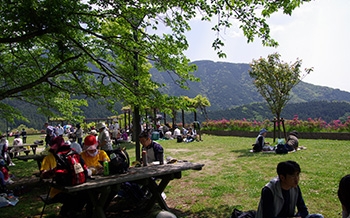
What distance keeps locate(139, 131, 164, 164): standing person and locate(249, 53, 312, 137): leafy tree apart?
39.3 feet

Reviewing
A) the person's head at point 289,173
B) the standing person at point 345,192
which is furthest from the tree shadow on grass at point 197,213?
the standing person at point 345,192

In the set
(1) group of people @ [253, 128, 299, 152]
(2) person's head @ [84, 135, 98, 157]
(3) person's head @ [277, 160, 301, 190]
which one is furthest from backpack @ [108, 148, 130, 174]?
(1) group of people @ [253, 128, 299, 152]

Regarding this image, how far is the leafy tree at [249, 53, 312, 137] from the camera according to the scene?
16.3 m

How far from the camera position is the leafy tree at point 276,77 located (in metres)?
16.3

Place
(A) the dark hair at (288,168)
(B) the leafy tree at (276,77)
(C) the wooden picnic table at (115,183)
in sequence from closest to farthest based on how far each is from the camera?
(A) the dark hair at (288,168) → (C) the wooden picnic table at (115,183) → (B) the leafy tree at (276,77)

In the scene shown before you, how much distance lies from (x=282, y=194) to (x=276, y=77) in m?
14.2

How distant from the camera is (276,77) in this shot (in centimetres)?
1645

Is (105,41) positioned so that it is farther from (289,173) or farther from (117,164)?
(289,173)

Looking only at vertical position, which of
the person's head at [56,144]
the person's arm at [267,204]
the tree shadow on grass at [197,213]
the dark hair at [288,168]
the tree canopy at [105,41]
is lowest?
the tree shadow on grass at [197,213]

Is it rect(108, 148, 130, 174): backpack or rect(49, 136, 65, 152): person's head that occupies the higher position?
rect(49, 136, 65, 152): person's head

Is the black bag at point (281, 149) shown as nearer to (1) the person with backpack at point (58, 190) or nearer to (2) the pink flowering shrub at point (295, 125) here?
(2) the pink flowering shrub at point (295, 125)

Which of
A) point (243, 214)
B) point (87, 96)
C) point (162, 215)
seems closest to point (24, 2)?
point (87, 96)

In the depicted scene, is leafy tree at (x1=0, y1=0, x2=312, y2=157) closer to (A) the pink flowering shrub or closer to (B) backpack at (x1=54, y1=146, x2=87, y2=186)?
(B) backpack at (x1=54, y1=146, x2=87, y2=186)

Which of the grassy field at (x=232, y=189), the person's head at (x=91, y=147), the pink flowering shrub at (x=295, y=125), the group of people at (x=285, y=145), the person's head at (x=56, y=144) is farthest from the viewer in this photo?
the pink flowering shrub at (x=295, y=125)
